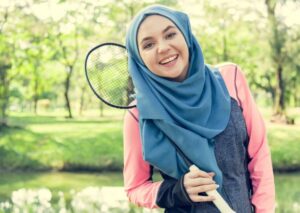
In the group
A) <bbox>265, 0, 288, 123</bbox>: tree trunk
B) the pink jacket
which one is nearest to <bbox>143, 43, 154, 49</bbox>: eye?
the pink jacket

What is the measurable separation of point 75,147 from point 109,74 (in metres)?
10.2

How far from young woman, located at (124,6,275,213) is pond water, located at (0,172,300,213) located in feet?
15.8

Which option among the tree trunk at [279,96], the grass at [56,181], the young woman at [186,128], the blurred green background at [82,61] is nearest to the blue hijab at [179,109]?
the young woman at [186,128]

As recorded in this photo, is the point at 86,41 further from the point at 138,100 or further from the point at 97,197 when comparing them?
the point at 138,100

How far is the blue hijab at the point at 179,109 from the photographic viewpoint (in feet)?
3.65

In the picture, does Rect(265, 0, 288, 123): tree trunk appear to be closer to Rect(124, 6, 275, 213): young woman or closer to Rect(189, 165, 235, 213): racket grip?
Rect(124, 6, 275, 213): young woman

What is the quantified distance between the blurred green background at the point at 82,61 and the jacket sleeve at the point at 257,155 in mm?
4730

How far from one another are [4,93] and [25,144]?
303 centimetres

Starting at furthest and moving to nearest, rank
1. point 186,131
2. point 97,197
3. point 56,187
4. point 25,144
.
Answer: point 25,144 → point 56,187 → point 97,197 → point 186,131

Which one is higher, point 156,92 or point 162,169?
point 156,92

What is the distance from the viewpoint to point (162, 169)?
3.73 feet

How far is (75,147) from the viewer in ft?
37.6

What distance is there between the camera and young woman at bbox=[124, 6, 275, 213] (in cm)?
112

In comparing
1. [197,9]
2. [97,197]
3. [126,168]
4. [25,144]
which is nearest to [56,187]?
[97,197]
